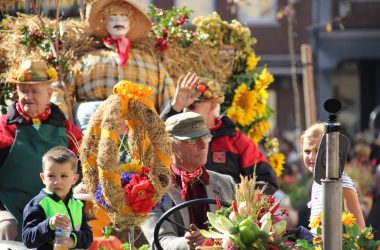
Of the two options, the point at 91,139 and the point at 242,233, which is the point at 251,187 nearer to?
the point at 242,233

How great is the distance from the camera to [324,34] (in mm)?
35406

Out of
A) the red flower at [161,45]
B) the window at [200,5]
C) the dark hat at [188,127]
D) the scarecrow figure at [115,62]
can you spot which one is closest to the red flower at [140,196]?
the dark hat at [188,127]

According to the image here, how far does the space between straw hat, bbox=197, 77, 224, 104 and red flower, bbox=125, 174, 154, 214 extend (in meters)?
2.26

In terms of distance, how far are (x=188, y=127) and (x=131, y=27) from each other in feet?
8.18

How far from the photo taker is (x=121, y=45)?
10.5 metres

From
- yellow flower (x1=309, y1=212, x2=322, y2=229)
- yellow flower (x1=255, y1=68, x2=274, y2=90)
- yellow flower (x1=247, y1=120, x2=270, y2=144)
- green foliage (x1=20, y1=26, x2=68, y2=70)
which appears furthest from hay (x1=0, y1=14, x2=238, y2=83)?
yellow flower (x1=309, y1=212, x2=322, y2=229)

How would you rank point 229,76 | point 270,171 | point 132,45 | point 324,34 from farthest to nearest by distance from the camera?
point 324,34 → point 229,76 → point 132,45 → point 270,171

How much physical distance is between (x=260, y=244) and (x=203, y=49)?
15.8ft

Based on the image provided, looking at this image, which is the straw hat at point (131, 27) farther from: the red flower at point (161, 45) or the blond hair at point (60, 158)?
the blond hair at point (60, 158)

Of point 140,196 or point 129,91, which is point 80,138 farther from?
point 140,196

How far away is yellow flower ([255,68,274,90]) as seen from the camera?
11.4 meters

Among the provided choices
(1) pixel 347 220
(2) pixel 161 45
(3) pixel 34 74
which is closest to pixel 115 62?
(2) pixel 161 45

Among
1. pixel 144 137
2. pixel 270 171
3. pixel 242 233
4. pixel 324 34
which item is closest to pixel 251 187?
pixel 242 233

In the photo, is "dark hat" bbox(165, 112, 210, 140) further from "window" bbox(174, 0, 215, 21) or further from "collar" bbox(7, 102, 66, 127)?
"window" bbox(174, 0, 215, 21)
